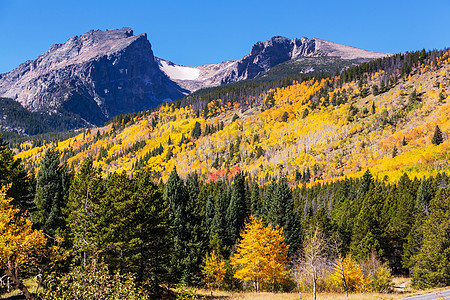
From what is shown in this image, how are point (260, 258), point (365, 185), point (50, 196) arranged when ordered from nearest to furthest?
point (260, 258) → point (50, 196) → point (365, 185)

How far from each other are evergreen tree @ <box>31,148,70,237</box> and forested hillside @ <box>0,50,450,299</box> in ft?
0.45

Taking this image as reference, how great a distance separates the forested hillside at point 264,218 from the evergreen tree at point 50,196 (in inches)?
5.5

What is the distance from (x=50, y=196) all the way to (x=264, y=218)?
3918 cm

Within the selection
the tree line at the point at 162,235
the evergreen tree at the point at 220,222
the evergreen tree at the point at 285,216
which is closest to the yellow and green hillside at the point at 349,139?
the tree line at the point at 162,235

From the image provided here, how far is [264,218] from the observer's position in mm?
61500

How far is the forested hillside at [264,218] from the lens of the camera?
2352cm

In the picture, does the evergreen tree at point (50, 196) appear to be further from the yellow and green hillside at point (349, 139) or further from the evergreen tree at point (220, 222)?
the yellow and green hillside at point (349, 139)

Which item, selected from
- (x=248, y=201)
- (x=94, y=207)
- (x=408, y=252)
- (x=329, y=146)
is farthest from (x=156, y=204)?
(x=329, y=146)

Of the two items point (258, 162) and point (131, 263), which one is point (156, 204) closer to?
point (131, 263)

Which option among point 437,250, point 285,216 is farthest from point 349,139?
point 437,250

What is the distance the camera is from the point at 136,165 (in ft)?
611

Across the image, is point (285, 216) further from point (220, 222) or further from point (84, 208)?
point (84, 208)

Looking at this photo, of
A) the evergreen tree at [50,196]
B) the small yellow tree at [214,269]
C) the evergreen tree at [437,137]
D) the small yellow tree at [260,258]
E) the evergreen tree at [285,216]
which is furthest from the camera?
the evergreen tree at [437,137]

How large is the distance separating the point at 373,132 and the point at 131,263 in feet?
482
